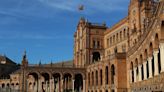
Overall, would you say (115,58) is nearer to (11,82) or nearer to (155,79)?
(155,79)

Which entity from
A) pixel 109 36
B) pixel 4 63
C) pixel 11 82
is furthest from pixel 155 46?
pixel 4 63

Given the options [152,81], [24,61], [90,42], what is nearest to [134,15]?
[90,42]

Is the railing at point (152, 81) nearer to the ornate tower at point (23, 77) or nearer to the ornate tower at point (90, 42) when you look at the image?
the ornate tower at point (23, 77)

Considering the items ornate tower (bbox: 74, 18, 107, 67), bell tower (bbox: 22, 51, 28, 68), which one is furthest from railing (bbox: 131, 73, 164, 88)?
ornate tower (bbox: 74, 18, 107, 67)

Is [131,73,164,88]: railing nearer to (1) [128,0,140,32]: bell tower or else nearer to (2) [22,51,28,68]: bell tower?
(1) [128,0,140,32]: bell tower

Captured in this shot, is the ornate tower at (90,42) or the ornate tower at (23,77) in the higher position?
the ornate tower at (90,42)

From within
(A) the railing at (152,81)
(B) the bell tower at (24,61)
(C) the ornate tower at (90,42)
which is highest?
(C) the ornate tower at (90,42)

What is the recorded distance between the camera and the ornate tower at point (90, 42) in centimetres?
9200

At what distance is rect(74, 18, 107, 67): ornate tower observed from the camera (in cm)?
9200

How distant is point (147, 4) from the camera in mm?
68188

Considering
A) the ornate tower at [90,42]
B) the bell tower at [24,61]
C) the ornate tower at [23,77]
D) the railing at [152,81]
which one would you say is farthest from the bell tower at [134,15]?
the ornate tower at [23,77]

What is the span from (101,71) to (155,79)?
41.4m

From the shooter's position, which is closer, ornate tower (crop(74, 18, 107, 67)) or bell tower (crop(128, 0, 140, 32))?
bell tower (crop(128, 0, 140, 32))

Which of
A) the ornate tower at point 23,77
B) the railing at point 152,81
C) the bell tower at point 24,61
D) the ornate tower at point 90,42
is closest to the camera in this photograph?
the railing at point 152,81
